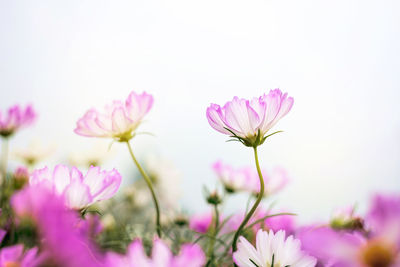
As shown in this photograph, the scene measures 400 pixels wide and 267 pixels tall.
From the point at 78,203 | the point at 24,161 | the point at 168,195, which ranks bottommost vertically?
the point at 168,195

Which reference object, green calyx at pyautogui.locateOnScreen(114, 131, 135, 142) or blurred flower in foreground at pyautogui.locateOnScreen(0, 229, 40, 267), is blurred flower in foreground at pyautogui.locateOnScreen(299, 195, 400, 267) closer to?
blurred flower in foreground at pyautogui.locateOnScreen(0, 229, 40, 267)

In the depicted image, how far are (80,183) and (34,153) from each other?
71 cm

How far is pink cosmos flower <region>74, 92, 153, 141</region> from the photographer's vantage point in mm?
447

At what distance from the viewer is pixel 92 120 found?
45 cm

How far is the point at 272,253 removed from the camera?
33 cm

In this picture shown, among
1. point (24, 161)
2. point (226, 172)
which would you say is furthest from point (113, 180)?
point (24, 161)

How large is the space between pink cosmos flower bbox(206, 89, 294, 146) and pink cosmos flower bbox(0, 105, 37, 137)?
0.55 metres

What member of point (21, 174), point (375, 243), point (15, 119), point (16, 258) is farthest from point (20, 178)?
point (375, 243)

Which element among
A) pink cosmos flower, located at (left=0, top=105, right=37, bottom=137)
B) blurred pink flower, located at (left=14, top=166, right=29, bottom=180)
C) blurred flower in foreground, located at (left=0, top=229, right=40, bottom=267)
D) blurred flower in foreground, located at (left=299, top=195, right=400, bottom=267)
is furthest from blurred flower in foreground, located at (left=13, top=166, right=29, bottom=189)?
blurred flower in foreground, located at (left=299, top=195, right=400, bottom=267)

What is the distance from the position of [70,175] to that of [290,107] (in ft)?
0.64

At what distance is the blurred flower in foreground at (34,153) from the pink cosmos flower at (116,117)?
20.7 inches

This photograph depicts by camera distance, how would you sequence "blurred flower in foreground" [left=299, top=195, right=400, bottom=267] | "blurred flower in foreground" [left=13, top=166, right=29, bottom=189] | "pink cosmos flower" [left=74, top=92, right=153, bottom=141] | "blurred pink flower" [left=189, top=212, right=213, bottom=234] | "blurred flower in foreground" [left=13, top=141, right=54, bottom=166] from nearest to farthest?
"blurred flower in foreground" [left=299, top=195, right=400, bottom=267], "pink cosmos flower" [left=74, top=92, right=153, bottom=141], "blurred flower in foreground" [left=13, top=166, right=29, bottom=189], "blurred pink flower" [left=189, top=212, right=213, bottom=234], "blurred flower in foreground" [left=13, top=141, right=54, bottom=166]

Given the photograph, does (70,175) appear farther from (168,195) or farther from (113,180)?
(168,195)

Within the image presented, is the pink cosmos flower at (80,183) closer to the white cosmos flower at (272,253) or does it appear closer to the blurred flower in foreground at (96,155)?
the white cosmos flower at (272,253)
